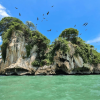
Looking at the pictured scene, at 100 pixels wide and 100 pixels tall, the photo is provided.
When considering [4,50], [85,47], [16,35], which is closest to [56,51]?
[85,47]

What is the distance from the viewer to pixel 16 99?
476 centimetres

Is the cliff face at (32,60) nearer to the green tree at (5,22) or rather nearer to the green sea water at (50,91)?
the green tree at (5,22)

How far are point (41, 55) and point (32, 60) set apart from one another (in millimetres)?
2386

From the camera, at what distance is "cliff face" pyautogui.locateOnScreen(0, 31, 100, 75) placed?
67.4ft

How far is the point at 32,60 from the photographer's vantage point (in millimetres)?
21891

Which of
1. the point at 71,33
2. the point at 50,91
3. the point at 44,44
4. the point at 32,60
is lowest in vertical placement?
the point at 50,91

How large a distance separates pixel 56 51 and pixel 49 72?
489 cm

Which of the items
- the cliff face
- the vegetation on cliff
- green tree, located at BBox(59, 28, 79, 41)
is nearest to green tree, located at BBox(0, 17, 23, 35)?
the vegetation on cliff

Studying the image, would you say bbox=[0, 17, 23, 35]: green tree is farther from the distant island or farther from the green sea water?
the green sea water

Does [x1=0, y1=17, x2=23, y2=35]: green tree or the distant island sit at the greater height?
[x1=0, y1=17, x2=23, y2=35]: green tree

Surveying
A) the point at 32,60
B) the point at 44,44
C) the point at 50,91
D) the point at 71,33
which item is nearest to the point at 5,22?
the point at 44,44

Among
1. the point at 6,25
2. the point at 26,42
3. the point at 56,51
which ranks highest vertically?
the point at 6,25

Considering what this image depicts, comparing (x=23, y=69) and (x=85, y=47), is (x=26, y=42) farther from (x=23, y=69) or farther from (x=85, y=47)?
(x=85, y=47)

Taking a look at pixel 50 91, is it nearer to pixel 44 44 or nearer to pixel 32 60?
pixel 32 60
